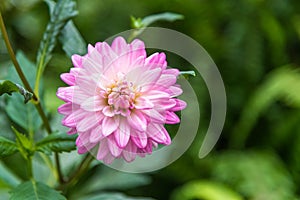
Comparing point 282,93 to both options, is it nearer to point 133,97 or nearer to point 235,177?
point 235,177

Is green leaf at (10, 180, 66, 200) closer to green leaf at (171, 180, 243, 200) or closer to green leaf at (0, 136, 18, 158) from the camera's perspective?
green leaf at (0, 136, 18, 158)

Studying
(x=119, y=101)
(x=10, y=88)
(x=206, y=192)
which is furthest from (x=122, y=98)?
(x=206, y=192)

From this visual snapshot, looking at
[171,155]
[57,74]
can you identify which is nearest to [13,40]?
[57,74]

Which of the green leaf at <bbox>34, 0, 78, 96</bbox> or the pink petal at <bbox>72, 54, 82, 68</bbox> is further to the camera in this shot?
the green leaf at <bbox>34, 0, 78, 96</bbox>

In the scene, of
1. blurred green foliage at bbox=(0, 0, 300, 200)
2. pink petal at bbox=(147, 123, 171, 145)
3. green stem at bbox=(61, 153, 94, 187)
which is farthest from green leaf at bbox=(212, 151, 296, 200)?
pink petal at bbox=(147, 123, 171, 145)

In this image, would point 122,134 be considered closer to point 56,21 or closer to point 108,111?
point 108,111

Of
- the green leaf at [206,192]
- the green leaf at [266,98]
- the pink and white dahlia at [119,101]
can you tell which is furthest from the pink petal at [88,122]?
the green leaf at [266,98]

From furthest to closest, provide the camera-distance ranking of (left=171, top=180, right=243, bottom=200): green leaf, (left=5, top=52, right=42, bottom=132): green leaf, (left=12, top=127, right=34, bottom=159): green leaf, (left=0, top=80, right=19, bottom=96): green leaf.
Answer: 1. (left=171, top=180, right=243, bottom=200): green leaf
2. (left=5, top=52, right=42, bottom=132): green leaf
3. (left=12, top=127, right=34, bottom=159): green leaf
4. (left=0, top=80, right=19, bottom=96): green leaf

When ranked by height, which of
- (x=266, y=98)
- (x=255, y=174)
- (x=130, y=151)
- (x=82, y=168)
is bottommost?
(x=255, y=174)
